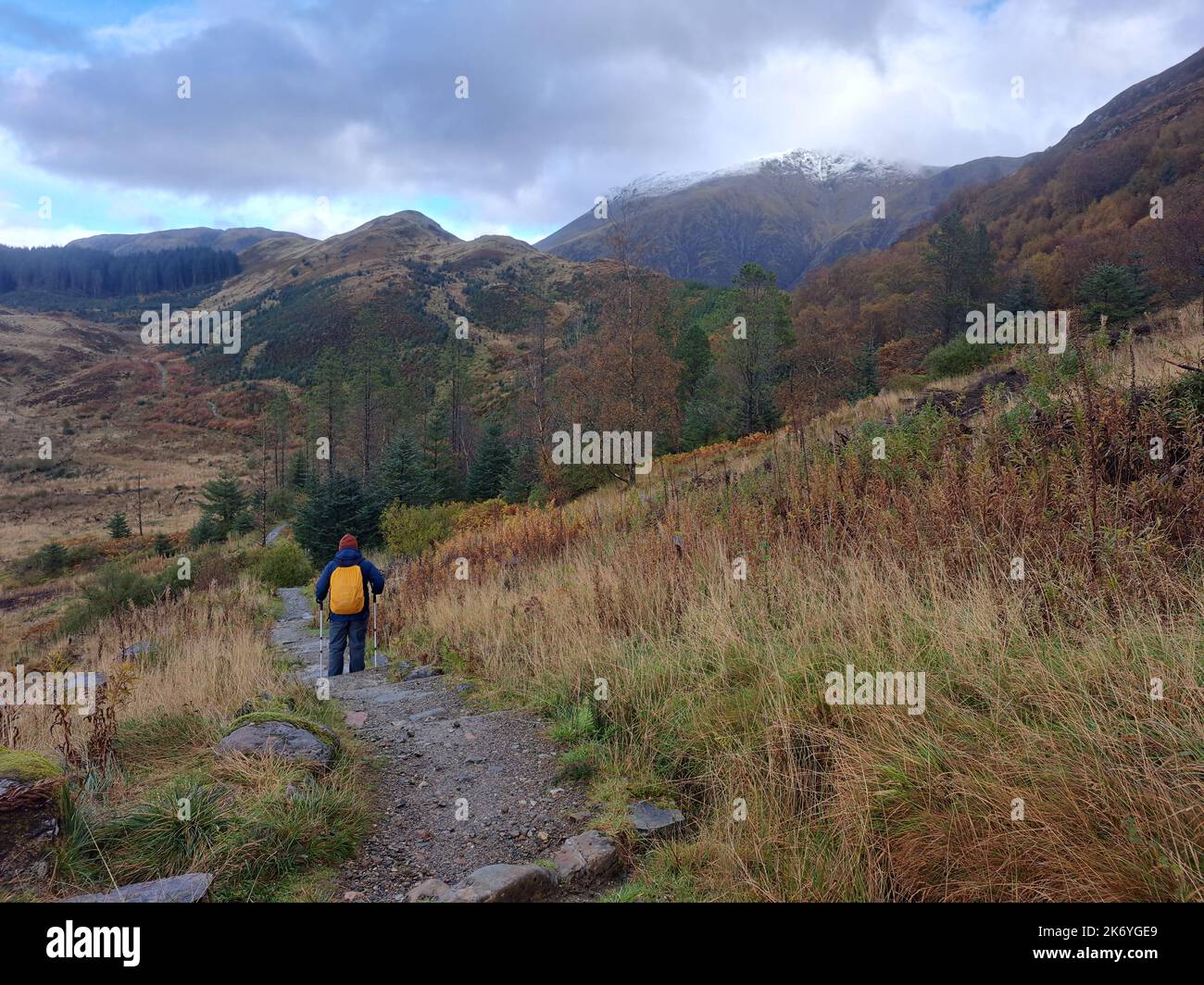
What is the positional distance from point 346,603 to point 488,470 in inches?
827

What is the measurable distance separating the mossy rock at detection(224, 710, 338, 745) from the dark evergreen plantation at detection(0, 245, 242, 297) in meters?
205

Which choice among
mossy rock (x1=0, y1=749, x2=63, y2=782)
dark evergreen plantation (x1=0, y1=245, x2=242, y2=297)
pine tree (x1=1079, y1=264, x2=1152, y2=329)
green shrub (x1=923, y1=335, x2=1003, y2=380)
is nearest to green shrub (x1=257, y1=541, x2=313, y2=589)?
mossy rock (x1=0, y1=749, x2=63, y2=782)

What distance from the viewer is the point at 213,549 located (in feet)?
95.7

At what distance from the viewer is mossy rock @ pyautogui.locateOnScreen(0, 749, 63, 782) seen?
8.73 ft

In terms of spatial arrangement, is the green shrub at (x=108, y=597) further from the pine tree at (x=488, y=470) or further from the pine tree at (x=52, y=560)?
the pine tree at (x=52, y=560)

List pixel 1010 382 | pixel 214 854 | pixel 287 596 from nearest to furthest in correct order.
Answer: pixel 214 854 < pixel 1010 382 < pixel 287 596

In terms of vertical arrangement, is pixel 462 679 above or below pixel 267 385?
below

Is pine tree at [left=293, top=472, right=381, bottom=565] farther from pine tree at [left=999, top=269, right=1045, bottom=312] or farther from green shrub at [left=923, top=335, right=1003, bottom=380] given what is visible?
pine tree at [left=999, top=269, right=1045, bottom=312]

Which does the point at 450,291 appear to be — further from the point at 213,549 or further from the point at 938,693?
the point at 938,693

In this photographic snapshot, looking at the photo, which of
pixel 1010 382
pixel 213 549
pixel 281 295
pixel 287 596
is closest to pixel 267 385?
pixel 281 295

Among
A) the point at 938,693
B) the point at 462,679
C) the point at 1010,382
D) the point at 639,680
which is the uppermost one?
the point at 1010,382

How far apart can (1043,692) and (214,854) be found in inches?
135

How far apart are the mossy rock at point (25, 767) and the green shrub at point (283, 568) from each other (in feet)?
62.2

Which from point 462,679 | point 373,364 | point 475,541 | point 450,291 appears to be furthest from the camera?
point 450,291
